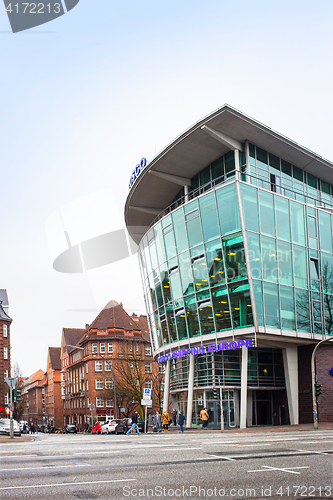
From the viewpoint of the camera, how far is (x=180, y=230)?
38312mm

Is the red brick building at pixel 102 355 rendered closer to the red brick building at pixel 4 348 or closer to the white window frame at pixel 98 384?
the white window frame at pixel 98 384

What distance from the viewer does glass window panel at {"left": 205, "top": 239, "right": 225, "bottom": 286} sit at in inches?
1374

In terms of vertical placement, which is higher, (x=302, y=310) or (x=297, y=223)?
(x=297, y=223)

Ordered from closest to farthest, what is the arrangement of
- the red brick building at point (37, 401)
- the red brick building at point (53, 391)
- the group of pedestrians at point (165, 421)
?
the group of pedestrians at point (165, 421) < the red brick building at point (53, 391) < the red brick building at point (37, 401)

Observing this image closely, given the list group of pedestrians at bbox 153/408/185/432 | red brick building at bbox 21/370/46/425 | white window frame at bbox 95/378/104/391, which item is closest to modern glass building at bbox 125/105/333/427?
group of pedestrians at bbox 153/408/185/432

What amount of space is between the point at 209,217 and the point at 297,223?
6291mm

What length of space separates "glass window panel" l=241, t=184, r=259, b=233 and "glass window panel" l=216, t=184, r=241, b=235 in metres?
0.53

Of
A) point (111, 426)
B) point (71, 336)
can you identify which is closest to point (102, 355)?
point (71, 336)

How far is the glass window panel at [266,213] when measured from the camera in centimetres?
3434

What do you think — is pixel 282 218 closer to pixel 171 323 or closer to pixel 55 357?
pixel 171 323

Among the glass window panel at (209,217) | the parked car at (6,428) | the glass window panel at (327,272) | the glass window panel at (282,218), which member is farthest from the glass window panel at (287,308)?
the parked car at (6,428)

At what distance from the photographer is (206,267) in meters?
35.9

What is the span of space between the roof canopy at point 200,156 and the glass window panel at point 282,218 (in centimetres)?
404

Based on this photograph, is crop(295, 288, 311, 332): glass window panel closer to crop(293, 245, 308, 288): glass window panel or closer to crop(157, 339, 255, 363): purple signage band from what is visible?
crop(293, 245, 308, 288): glass window panel
